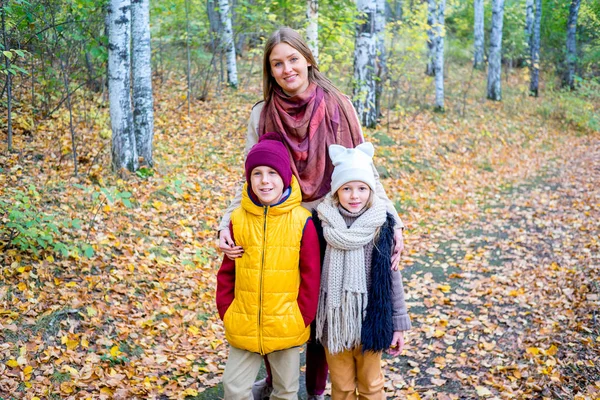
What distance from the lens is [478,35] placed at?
23016 millimetres

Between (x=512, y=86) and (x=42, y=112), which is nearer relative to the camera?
(x=42, y=112)

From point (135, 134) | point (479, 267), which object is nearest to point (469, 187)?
point (479, 267)

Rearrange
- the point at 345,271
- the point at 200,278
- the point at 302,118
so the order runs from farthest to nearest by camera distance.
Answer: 1. the point at 200,278
2. the point at 302,118
3. the point at 345,271

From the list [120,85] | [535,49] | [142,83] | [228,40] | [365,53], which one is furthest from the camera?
[535,49]

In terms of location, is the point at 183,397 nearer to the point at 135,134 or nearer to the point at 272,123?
the point at 272,123

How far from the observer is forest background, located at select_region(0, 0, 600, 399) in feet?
13.9

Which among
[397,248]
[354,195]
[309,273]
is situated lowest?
[309,273]

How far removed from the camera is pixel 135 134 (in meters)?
8.02

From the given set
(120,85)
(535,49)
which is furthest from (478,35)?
(120,85)

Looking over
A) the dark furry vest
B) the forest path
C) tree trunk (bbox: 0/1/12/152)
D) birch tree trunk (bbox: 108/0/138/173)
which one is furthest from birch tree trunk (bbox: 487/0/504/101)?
the dark furry vest

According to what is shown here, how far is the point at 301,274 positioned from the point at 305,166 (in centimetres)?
67

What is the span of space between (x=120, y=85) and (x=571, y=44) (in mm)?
19529

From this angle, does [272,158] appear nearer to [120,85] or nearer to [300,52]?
[300,52]

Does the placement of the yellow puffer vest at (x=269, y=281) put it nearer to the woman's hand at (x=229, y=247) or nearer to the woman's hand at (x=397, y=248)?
the woman's hand at (x=229, y=247)
